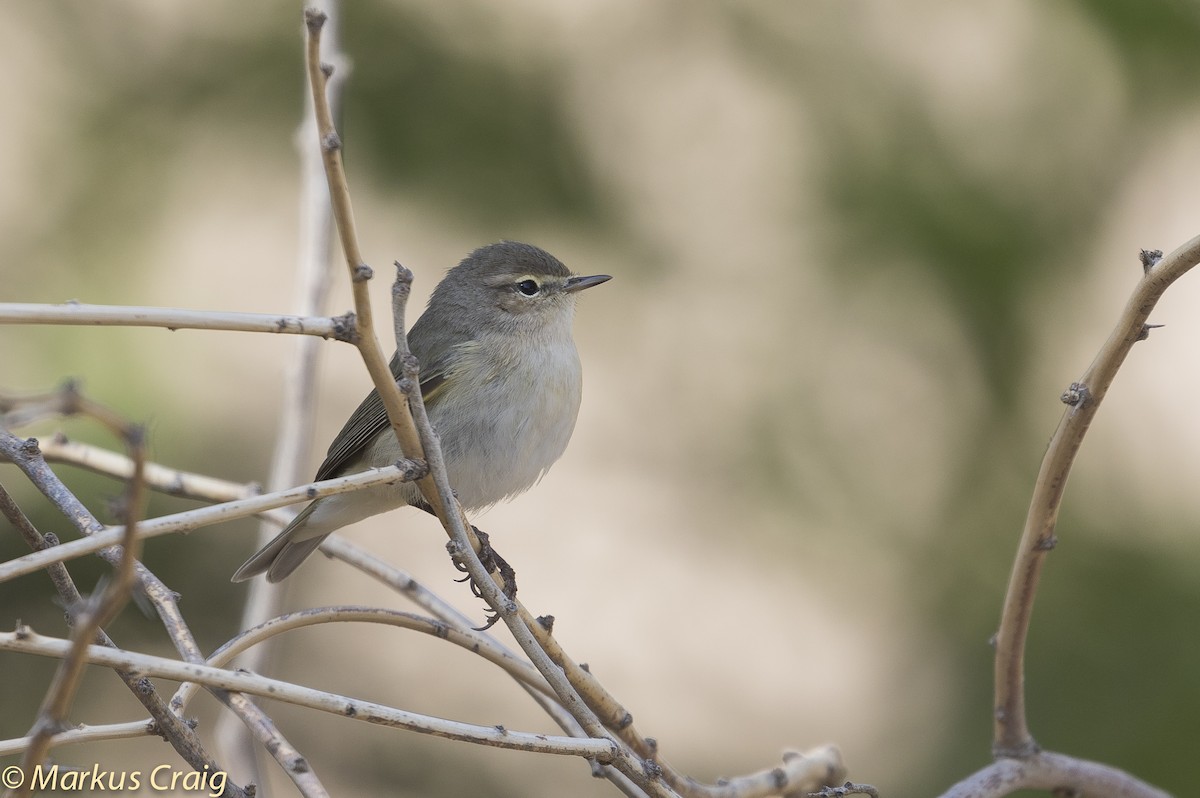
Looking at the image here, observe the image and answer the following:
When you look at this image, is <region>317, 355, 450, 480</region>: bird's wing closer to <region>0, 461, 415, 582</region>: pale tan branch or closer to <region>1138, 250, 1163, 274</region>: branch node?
<region>0, 461, 415, 582</region>: pale tan branch

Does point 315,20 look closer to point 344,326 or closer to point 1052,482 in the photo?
point 344,326

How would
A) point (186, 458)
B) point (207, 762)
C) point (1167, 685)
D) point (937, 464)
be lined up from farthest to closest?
point (937, 464), point (186, 458), point (1167, 685), point (207, 762)

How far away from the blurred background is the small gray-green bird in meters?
1.08

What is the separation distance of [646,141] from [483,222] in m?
0.82

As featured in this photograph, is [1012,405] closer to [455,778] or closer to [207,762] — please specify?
[455,778]

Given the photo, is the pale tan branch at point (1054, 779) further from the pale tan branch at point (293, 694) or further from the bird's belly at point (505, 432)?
the bird's belly at point (505, 432)

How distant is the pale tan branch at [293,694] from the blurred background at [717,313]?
8.60 feet

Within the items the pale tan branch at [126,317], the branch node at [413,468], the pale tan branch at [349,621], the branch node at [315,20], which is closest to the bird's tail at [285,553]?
the pale tan branch at [349,621]

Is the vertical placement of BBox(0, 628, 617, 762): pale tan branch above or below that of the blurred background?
below

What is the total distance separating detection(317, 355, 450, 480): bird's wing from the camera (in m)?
2.78

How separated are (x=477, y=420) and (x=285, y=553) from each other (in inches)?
23.0

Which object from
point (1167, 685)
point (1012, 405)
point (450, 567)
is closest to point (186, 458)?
point (450, 567)

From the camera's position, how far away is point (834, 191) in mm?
4457

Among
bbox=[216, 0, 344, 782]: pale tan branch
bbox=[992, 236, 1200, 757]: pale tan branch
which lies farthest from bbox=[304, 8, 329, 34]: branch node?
bbox=[216, 0, 344, 782]: pale tan branch
